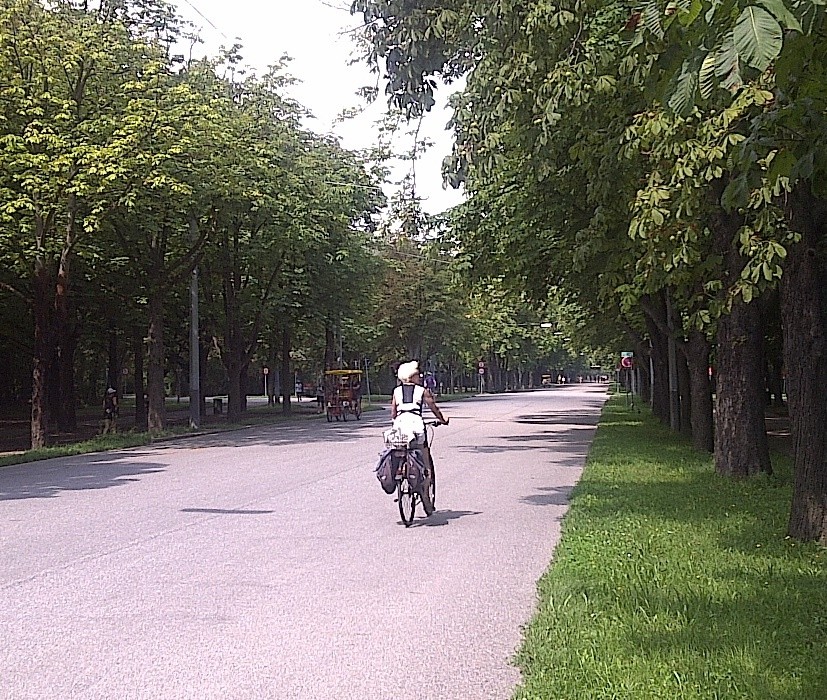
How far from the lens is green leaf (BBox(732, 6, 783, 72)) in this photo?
11.1 ft

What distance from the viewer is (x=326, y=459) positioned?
892 inches

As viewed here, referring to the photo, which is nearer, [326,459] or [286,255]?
[326,459]

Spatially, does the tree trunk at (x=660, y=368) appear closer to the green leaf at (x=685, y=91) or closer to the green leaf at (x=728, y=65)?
the green leaf at (x=685, y=91)

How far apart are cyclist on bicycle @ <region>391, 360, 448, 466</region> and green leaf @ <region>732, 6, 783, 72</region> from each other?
8.72 m

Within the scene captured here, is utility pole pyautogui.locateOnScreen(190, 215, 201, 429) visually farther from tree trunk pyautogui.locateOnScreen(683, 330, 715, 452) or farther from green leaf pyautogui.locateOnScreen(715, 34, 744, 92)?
green leaf pyautogui.locateOnScreen(715, 34, 744, 92)

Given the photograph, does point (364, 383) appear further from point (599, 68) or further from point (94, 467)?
point (599, 68)

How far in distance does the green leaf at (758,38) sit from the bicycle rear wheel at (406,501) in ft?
29.6

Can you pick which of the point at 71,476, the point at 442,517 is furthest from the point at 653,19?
the point at 71,476

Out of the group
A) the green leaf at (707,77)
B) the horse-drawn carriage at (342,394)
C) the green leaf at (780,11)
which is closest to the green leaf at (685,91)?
the green leaf at (707,77)

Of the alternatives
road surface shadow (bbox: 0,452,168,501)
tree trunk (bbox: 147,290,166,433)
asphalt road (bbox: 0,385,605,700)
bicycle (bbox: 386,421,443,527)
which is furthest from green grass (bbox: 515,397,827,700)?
tree trunk (bbox: 147,290,166,433)

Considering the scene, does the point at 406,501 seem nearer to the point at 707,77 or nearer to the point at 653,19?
the point at 653,19

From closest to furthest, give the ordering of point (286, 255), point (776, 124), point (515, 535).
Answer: point (776, 124), point (515, 535), point (286, 255)

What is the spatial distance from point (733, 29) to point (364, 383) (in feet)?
292

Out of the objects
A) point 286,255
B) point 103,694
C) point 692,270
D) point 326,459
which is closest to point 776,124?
point 103,694
